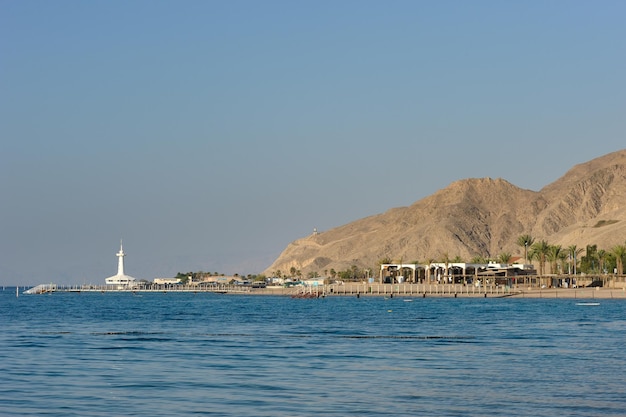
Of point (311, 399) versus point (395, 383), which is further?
point (395, 383)

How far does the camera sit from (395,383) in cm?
4266

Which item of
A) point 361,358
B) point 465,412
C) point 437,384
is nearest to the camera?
point 465,412

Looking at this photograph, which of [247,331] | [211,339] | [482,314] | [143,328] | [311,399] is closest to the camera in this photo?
[311,399]

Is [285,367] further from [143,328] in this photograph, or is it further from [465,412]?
[143,328]

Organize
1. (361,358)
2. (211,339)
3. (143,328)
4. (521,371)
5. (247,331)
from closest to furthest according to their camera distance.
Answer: (521,371), (361,358), (211,339), (247,331), (143,328)

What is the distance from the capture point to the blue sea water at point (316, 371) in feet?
117

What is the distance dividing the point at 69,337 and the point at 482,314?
179 ft

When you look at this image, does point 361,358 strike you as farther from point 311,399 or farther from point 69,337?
point 69,337

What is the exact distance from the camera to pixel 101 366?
164 feet

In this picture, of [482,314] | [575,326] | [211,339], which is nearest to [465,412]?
[211,339]

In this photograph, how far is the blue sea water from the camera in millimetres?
35625

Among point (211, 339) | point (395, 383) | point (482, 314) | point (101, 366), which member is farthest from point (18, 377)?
point (482, 314)

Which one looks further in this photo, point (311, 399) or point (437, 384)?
point (437, 384)

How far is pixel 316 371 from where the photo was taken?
156 feet
